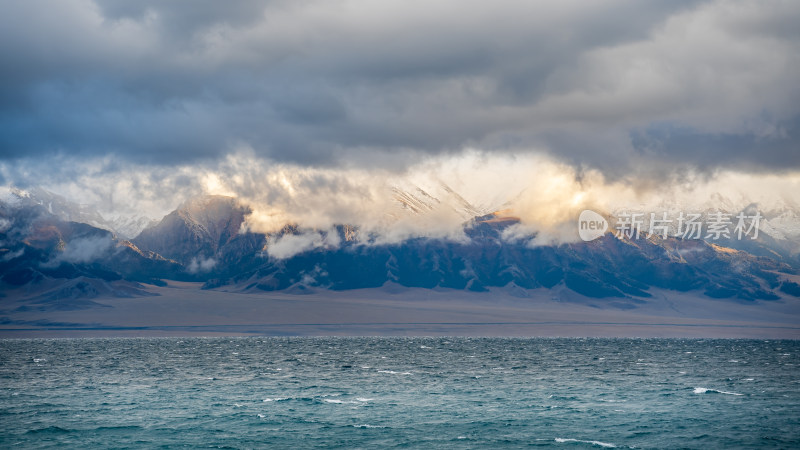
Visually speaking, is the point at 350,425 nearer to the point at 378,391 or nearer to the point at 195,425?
the point at 195,425

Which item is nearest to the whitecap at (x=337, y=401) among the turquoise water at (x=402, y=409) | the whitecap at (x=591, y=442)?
the turquoise water at (x=402, y=409)

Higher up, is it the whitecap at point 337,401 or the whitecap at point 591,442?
the whitecap at point 591,442

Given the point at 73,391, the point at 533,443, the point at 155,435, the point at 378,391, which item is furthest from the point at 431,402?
the point at 73,391

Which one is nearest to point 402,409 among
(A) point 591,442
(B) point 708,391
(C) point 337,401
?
(C) point 337,401

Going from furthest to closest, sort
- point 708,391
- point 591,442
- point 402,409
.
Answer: point 708,391, point 402,409, point 591,442

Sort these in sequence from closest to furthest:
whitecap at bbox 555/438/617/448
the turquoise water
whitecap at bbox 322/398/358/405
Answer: whitecap at bbox 555/438/617/448 < the turquoise water < whitecap at bbox 322/398/358/405

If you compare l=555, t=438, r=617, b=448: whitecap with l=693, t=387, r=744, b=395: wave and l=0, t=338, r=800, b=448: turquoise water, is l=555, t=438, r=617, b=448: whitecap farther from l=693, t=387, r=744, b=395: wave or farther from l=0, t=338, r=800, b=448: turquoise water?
l=693, t=387, r=744, b=395: wave

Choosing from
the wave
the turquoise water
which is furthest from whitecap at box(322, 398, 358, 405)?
the wave

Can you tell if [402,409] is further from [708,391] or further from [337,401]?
[708,391]

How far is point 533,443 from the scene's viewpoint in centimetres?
8512

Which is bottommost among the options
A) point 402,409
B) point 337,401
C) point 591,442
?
point 337,401

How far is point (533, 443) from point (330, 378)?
2936 inches

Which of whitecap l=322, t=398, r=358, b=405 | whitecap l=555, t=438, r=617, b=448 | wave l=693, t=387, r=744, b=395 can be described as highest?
wave l=693, t=387, r=744, b=395

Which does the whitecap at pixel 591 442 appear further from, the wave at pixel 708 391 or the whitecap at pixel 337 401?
the wave at pixel 708 391
